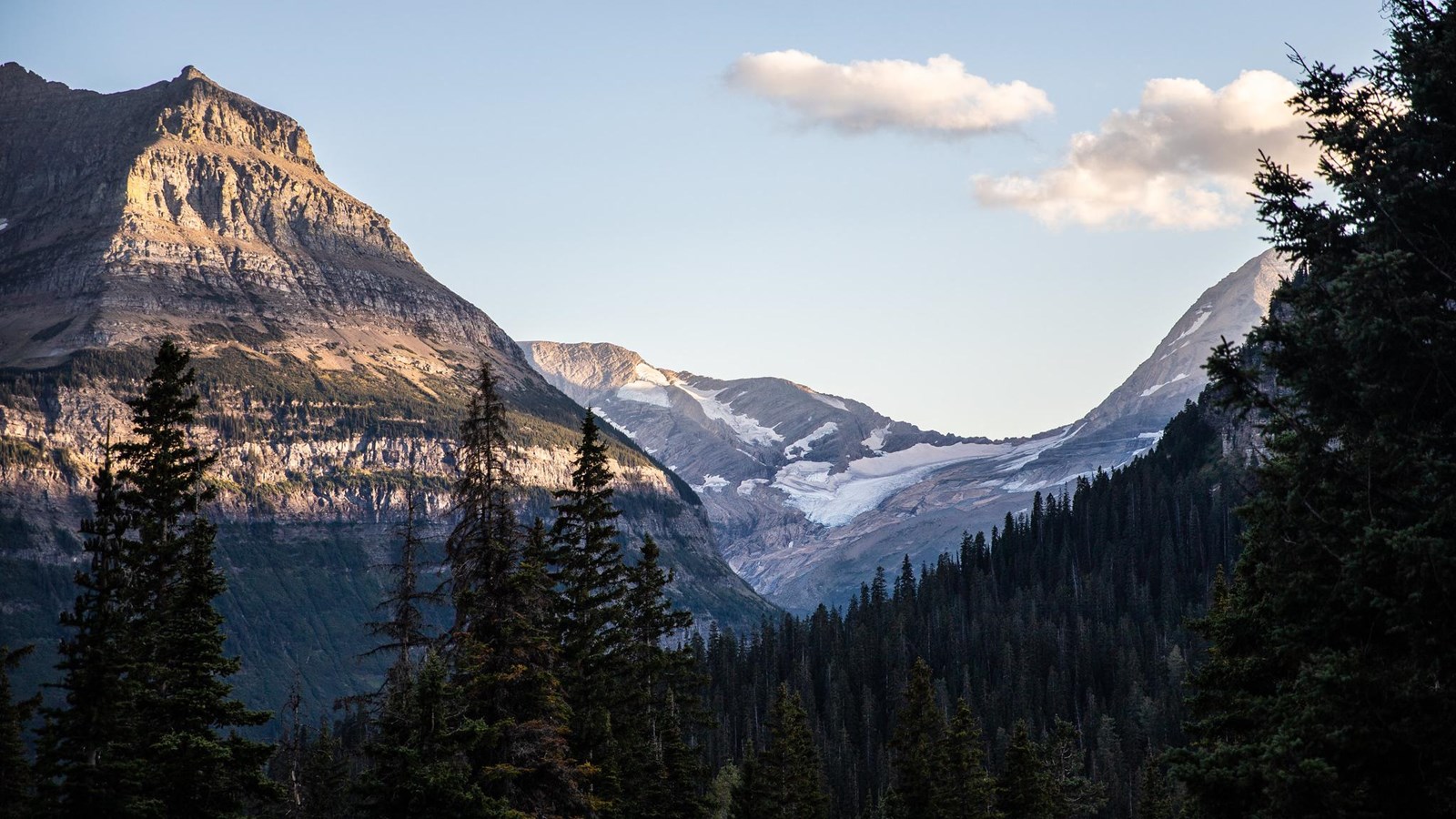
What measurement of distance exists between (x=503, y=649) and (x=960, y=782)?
108 ft

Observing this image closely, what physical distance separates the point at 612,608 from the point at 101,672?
66.4ft

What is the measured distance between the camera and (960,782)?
65.5 metres

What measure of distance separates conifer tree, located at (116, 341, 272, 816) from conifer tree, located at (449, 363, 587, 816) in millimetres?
5973

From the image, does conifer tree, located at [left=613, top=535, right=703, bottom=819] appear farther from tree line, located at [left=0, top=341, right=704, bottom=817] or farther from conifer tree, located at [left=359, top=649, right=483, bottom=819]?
conifer tree, located at [left=359, top=649, right=483, bottom=819]

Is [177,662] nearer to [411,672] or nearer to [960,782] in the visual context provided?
[411,672]

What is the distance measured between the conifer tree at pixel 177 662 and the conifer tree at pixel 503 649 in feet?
19.6

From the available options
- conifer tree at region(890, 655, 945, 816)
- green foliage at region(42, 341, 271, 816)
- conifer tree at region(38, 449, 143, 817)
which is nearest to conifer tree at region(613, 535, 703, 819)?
conifer tree at region(890, 655, 945, 816)

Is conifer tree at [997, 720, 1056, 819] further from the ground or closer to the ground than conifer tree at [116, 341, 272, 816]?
closer to the ground

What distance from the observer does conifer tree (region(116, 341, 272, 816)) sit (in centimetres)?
3444

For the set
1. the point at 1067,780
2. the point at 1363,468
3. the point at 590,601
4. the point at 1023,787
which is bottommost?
the point at 1067,780

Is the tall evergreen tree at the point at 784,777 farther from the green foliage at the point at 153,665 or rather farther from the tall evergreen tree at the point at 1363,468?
the tall evergreen tree at the point at 1363,468

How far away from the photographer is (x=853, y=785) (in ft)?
481

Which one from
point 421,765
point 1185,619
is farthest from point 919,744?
point 421,765

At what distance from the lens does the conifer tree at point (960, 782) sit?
64.9 m
